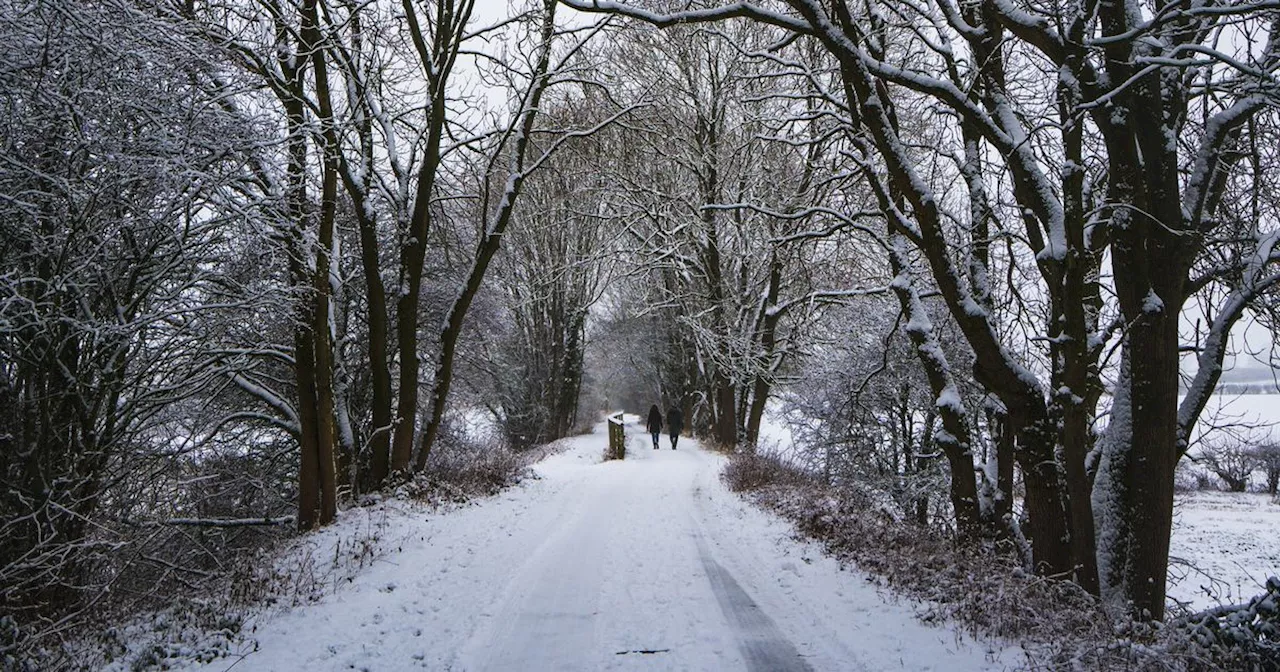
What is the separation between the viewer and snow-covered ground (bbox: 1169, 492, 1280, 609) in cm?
1406

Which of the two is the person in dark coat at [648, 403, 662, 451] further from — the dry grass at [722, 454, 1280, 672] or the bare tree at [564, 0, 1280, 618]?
the bare tree at [564, 0, 1280, 618]

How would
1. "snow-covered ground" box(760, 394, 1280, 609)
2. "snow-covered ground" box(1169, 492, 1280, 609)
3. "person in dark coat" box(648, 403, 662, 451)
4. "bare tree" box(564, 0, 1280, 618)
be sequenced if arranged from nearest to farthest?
"bare tree" box(564, 0, 1280, 618) < "snow-covered ground" box(760, 394, 1280, 609) < "snow-covered ground" box(1169, 492, 1280, 609) < "person in dark coat" box(648, 403, 662, 451)

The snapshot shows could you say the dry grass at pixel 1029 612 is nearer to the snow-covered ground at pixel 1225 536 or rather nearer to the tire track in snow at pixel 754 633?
the tire track in snow at pixel 754 633

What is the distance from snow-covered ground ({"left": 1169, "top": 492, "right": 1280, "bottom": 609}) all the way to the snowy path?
301 inches

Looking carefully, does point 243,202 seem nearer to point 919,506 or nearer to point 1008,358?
point 1008,358

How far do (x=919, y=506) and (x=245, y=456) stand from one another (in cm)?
1222

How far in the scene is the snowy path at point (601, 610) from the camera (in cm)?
491

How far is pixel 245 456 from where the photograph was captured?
43.9ft

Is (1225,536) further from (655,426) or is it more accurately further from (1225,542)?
(655,426)

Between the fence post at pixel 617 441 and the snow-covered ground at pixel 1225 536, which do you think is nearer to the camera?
the snow-covered ground at pixel 1225 536

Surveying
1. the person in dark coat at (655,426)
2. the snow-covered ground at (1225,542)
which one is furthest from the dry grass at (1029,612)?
the person in dark coat at (655,426)

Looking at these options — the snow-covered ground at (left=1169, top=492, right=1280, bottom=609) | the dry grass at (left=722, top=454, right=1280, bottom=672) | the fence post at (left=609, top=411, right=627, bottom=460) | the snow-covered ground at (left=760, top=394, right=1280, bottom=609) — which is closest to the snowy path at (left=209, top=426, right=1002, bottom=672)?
the dry grass at (left=722, top=454, right=1280, bottom=672)

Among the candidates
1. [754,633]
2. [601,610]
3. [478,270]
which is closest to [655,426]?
[478,270]

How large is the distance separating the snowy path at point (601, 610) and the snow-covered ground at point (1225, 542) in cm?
766
